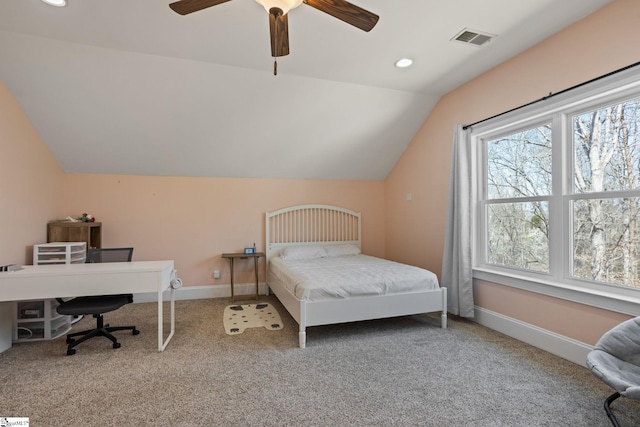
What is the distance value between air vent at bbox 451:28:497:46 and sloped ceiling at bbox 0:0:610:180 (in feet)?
0.22

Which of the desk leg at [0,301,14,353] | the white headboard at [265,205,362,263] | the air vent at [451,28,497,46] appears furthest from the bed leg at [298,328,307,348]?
the air vent at [451,28,497,46]

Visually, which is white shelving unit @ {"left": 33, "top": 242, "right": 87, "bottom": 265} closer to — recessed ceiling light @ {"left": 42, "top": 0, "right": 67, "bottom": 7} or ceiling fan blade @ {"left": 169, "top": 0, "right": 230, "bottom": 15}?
recessed ceiling light @ {"left": 42, "top": 0, "right": 67, "bottom": 7}

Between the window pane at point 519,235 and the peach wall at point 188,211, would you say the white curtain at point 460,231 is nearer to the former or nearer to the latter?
the window pane at point 519,235

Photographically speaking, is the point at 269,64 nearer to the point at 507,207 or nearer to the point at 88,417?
the point at 507,207

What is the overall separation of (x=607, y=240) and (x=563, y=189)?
0.50 m

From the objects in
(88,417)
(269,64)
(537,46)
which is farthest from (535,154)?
(88,417)

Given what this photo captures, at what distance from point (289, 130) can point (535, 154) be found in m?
2.69

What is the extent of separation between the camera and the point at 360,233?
5.12 m

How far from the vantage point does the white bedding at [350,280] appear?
114 inches

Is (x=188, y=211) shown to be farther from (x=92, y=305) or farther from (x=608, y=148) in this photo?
(x=608, y=148)

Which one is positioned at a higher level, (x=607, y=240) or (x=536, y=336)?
(x=607, y=240)

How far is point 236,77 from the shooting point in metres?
3.24

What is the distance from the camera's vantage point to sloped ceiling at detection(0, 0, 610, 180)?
92.0 inches

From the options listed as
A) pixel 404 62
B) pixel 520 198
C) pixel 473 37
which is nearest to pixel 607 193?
pixel 520 198
